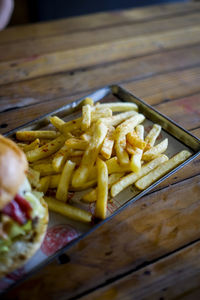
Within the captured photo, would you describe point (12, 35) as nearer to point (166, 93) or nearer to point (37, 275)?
point (166, 93)

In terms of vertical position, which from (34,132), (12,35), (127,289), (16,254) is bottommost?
(127,289)

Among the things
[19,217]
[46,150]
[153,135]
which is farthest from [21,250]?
[153,135]

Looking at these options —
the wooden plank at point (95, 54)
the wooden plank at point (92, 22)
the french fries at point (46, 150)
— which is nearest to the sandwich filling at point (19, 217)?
the french fries at point (46, 150)

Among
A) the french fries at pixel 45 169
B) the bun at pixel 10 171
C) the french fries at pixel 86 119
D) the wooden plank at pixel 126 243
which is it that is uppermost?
the bun at pixel 10 171

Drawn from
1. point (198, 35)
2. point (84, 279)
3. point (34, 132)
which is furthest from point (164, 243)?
point (198, 35)

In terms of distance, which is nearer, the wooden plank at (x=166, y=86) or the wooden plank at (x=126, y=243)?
the wooden plank at (x=126, y=243)

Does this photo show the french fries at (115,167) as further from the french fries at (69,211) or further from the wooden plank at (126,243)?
the french fries at (69,211)

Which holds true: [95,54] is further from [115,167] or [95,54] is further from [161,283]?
[161,283]
